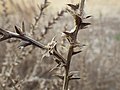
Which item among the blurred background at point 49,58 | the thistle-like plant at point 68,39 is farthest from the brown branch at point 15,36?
the blurred background at point 49,58

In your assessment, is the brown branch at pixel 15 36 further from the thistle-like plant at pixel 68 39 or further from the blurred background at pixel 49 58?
the blurred background at pixel 49 58

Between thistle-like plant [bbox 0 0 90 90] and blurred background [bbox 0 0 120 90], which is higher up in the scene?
thistle-like plant [bbox 0 0 90 90]

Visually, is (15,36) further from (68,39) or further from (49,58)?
(49,58)

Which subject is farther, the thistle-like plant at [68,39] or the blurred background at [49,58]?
the blurred background at [49,58]

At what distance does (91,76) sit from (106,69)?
0.27 metres

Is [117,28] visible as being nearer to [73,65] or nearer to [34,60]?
[73,65]

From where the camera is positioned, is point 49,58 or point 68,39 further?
point 49,58

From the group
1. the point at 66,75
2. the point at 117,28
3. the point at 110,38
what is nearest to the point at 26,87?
the point at 66,75

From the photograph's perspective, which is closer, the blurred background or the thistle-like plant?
the thistle-like plant

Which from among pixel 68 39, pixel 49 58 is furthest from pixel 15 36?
pixel 49 58

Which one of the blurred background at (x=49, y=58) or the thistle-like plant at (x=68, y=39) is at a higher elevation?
the thistle-like plant at (x=68, y=39)

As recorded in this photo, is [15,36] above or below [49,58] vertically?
above

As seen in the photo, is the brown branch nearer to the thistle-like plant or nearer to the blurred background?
the thistle-like plant

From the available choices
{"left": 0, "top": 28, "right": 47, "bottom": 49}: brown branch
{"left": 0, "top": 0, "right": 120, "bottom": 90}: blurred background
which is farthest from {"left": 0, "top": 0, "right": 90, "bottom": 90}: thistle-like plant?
{"left": 0, "top": 0, "right": 120, "bottom": 90}: blurred background
